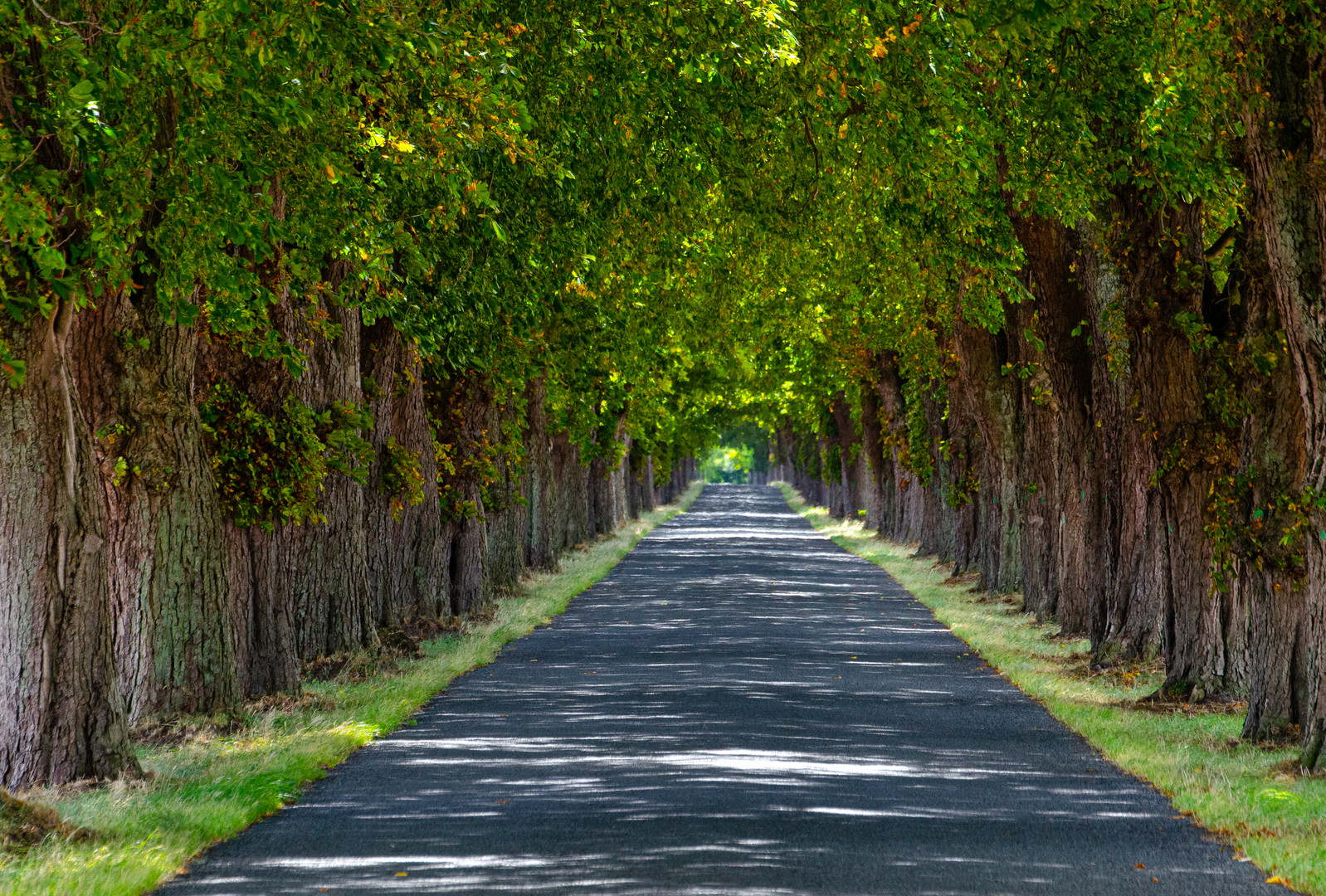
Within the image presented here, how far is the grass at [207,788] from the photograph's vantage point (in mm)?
7492

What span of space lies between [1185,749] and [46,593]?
8055 mm

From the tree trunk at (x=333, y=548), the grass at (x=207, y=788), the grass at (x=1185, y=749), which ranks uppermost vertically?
the tree trunk at (x=333, y=548)

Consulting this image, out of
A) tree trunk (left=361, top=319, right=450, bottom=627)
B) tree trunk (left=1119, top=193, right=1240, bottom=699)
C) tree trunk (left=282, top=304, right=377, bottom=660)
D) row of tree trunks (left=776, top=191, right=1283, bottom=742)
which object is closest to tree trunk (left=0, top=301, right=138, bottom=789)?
tree trunk (left=282, top=304, right=377, bottom=660)

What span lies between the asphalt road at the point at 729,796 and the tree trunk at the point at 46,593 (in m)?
1.54

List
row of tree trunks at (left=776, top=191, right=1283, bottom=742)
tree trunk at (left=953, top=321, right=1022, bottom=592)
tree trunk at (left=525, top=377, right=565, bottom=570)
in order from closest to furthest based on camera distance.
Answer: row of tree trunks at (left=776, top=191, right=1283, bottom=742) < tree trunk at (left=953, top=321, right=1022, bottom=592) < tree trunk at (left=525, top=377, right=565, bottom=570)

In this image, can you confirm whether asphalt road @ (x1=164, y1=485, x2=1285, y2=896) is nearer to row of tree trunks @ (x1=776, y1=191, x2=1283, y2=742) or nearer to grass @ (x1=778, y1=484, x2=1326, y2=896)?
grass @ (x1=778, y1=484, x2=1326, y2=896)

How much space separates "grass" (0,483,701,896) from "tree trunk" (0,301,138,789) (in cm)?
36

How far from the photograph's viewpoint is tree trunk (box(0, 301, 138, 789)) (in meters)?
9.70

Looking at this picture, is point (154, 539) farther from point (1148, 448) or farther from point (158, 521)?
point (1148, 448)

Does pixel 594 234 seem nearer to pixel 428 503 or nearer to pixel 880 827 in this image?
pixel 428 503

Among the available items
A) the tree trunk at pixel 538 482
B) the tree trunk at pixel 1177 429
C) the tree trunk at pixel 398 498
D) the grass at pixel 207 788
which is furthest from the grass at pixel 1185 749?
the tree trunk at pixel 538 482

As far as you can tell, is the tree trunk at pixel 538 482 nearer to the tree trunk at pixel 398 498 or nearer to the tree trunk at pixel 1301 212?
the tree trunk at pixel 398 498

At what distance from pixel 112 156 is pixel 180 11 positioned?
3.34 ft

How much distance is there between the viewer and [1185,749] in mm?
11727
